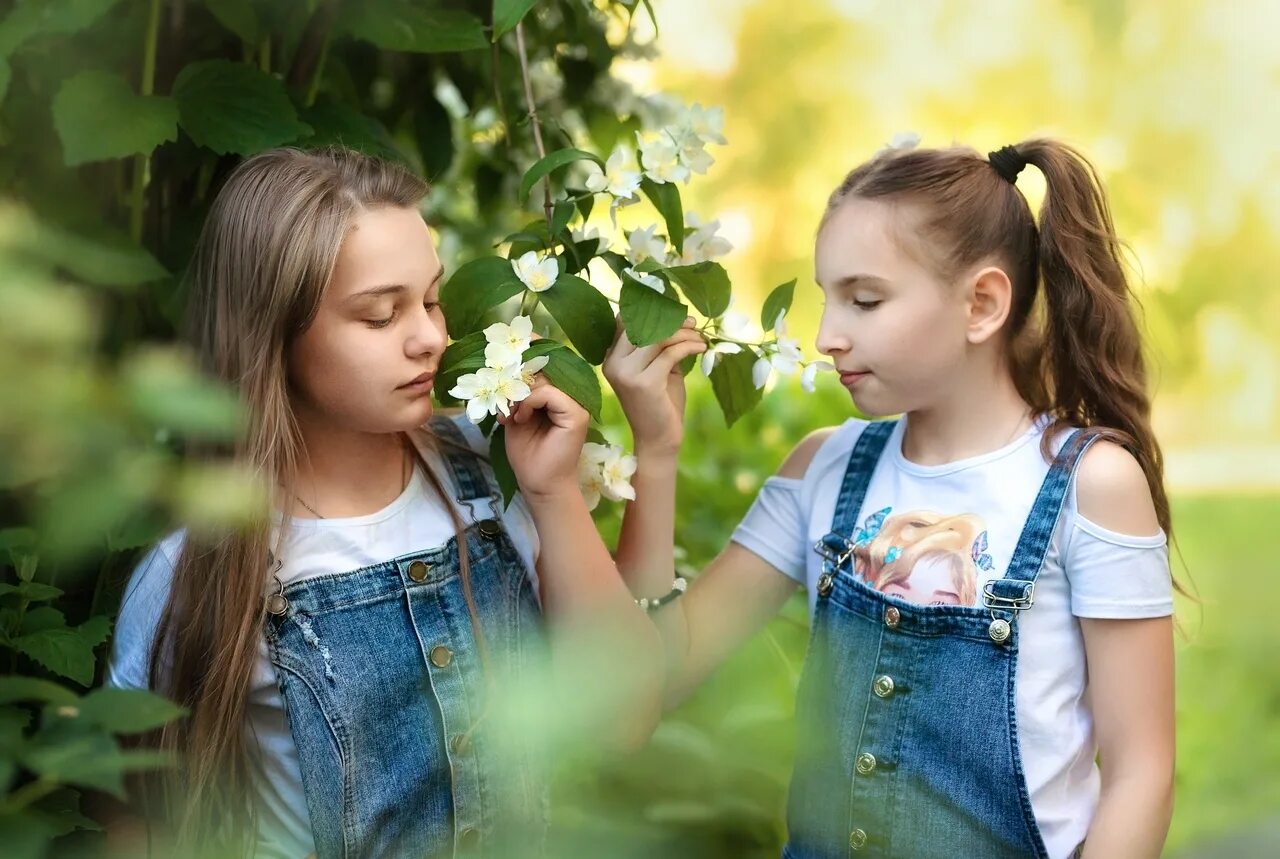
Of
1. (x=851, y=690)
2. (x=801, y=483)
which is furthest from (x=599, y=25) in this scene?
(x=851, y=690)

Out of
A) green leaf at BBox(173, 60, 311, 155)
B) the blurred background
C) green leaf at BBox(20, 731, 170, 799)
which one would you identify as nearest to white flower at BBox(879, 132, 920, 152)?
the blurred background

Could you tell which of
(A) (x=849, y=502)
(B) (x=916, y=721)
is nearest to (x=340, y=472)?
(A) (x=849, y=502)

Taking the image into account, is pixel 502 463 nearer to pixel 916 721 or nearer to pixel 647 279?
pixel 647 279

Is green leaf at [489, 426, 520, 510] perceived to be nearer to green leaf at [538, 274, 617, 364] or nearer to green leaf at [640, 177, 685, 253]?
green leaf at [538, 274, 617, 364]

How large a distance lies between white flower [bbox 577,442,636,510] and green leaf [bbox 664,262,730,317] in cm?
21

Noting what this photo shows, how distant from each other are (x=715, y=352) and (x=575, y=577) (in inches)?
13.0

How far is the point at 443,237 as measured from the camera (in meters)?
2.57

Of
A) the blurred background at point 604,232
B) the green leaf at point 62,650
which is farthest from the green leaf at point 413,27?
the green leaf at point 62,650

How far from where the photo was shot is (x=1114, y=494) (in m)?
1.42

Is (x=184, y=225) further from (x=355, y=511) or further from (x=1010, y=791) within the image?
(x=1010, y=791)

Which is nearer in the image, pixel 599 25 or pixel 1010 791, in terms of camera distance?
pixel 1010 791

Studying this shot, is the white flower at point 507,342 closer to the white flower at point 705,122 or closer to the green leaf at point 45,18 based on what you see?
the white flower at point 705,122

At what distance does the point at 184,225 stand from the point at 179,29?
27 centimetres

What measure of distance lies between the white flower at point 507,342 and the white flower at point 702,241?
32 centimetres
